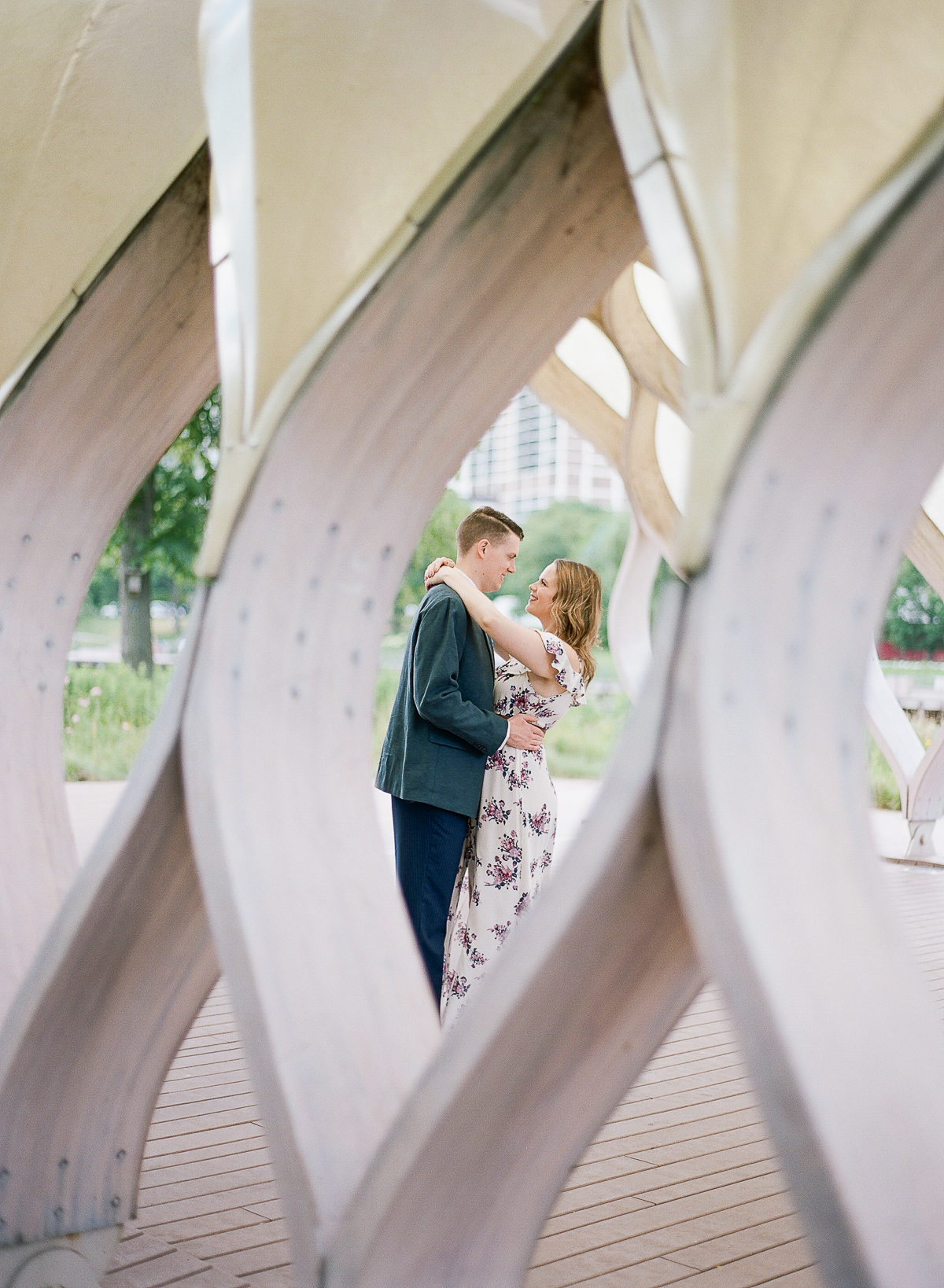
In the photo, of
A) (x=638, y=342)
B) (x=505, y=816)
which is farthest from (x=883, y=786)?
(x=505, y=816)

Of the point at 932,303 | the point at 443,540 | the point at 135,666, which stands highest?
the point at 443,540

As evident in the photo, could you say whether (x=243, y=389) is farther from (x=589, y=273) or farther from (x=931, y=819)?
(x=931, y=819)

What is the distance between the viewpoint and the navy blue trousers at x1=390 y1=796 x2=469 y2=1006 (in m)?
3.73

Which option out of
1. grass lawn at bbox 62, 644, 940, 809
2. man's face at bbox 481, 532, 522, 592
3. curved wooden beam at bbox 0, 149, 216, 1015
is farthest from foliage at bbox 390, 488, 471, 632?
curved wooden beam at bbox 0, 149, 216, 1015

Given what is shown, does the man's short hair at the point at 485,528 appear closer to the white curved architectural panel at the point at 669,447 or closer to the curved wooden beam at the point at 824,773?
the curved wooden beam at the point at 824,773

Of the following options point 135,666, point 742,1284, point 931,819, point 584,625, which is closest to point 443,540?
point 135,666

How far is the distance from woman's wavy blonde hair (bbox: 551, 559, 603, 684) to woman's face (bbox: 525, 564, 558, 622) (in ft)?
0.04

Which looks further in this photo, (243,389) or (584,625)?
(584,625)

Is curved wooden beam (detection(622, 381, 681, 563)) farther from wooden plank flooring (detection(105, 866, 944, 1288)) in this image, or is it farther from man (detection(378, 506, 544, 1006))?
man (detection(378, 506, 544, 1006))

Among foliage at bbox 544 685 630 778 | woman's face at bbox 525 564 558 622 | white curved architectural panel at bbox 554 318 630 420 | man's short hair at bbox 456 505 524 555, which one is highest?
white curved architectural panel at bbox 554 318 630 420

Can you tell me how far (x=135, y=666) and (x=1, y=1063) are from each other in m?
14.9

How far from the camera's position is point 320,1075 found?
6.53 ft

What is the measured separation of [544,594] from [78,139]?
6.37 ft

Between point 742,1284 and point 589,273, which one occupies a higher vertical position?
point 589,273
